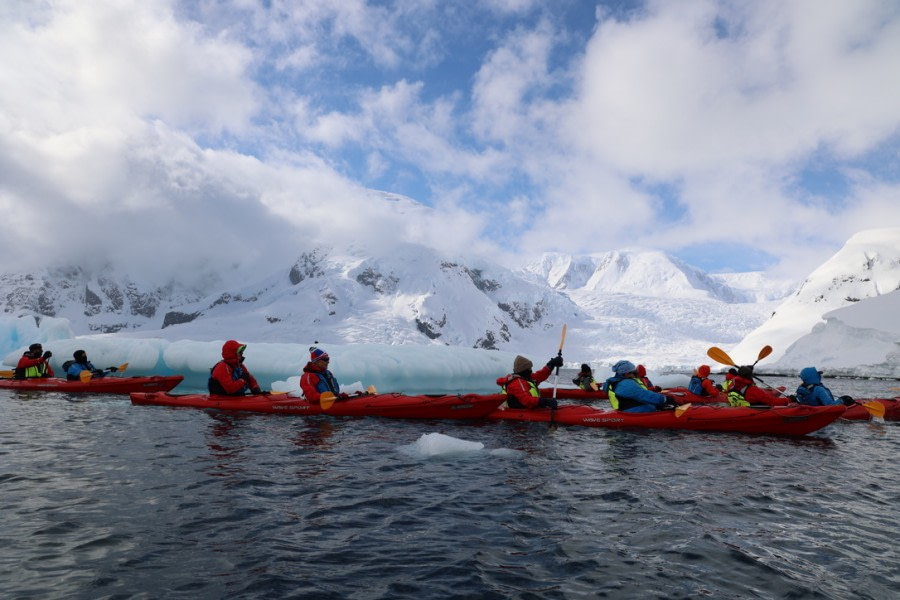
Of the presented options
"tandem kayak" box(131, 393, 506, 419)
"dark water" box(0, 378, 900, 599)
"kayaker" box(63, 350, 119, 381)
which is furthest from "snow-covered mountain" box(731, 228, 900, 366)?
"kayaker" box(63, 350, 119, 381)

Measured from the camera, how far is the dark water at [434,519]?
3.75m

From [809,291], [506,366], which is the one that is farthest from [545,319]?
[506,366]

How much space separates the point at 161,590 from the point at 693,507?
4.92 m

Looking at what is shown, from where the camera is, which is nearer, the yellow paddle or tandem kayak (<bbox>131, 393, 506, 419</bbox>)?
tandem kayak (<bbox>131, 393, 506, 419</bbox>)

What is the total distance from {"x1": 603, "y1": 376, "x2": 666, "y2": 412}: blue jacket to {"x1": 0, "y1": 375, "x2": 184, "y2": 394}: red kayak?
492 inches

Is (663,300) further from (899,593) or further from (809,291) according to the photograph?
(899,593)

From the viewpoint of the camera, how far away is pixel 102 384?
16.0m

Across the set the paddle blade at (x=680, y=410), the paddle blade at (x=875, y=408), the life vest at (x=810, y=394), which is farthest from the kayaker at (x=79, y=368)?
the paddle blade at (x=875, y=408)

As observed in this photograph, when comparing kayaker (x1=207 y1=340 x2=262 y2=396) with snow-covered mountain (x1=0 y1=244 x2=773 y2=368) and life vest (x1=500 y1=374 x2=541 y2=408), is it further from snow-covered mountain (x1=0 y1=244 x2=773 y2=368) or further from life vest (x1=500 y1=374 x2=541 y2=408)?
snow-covered mountain (x1=0 y1=244 x2=773 y2=368)

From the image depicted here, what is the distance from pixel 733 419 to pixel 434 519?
25.5 feet

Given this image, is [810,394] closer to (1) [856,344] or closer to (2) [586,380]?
(2) [586,380]

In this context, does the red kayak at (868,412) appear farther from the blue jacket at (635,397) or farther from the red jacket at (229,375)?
the red jacket at (229,375)

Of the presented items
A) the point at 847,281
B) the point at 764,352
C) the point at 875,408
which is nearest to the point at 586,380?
the point at 764,352

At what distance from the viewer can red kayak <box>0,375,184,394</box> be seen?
15758 mm
